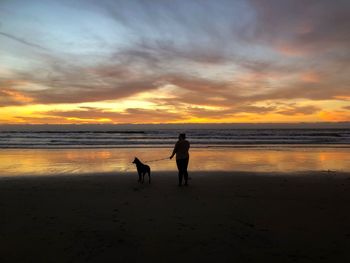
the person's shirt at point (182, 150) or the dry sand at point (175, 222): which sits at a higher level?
the person's shirt at point (182, 150)

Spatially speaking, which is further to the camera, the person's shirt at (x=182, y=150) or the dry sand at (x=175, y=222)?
the person's shirt at (x=182, y=150)

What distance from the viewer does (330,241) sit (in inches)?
225

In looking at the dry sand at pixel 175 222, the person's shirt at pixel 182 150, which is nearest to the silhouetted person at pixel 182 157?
the person's shirt at pixel 182 150

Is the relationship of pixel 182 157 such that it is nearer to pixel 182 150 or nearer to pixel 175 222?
pixel 182 150

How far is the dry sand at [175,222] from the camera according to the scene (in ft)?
17.2

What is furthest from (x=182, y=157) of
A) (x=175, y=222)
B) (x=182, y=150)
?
(x=175, y=222)

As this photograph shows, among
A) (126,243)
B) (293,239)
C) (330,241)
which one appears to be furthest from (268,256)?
(126,243)

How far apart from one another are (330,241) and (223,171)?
8631 millimetres

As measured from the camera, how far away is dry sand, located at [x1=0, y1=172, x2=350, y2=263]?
524cm

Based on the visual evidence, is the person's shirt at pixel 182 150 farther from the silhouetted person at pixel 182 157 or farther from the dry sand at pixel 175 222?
the dry sand at pixel 175 222

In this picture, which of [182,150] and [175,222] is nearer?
[175,222]

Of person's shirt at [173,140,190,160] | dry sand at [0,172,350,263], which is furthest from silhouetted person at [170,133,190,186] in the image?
dry sand at [0,172,350,263]

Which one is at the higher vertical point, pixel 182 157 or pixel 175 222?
pixel 182 157

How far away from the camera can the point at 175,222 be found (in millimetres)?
6734
